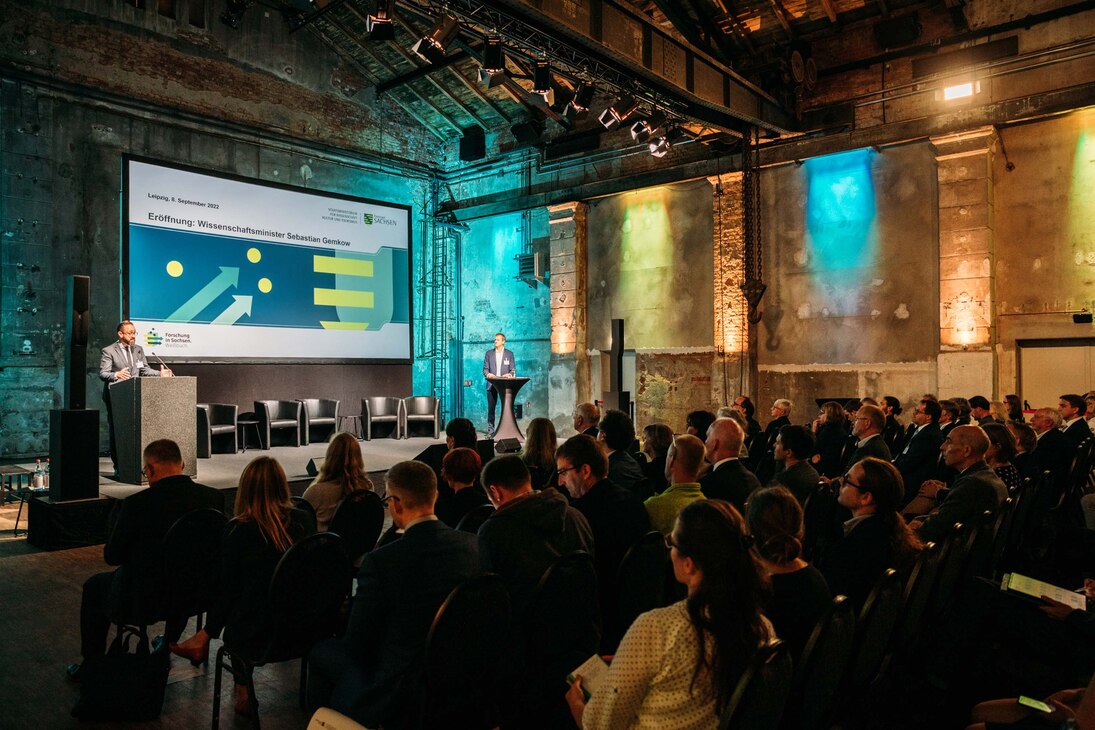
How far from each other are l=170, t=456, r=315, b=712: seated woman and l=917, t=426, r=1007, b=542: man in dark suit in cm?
289

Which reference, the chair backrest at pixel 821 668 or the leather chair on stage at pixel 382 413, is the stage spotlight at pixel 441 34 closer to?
the leather chair on stage at pixel 382 413

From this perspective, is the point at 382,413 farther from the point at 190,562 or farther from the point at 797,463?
the point at 190,562

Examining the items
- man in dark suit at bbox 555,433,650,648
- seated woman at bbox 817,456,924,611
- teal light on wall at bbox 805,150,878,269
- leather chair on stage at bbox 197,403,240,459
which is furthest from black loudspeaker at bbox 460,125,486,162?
seated woman at bbox 817,456,924,611

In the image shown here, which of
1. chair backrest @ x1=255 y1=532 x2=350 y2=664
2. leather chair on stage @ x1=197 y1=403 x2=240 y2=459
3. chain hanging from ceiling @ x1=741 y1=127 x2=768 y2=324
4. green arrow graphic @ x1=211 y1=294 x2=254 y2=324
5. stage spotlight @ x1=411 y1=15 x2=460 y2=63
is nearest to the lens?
chair backrest @ x1=255 y1=532 x2=350 y2=664

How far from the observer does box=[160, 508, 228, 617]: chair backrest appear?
3.13 meters

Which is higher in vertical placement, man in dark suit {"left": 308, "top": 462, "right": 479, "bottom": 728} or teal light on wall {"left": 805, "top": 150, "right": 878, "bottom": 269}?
teal light on wall {"left": 805, "top": 150, "right": 878, "bottom": 269}

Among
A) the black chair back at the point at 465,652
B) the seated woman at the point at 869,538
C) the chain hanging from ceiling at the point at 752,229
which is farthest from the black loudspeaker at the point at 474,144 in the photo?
the black chair back at the point at 465,652

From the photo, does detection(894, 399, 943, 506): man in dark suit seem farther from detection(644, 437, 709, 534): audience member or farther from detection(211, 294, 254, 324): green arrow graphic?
detection(211, 294, 254, 324): green arrow graphic

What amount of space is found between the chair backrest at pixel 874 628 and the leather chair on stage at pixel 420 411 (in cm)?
985

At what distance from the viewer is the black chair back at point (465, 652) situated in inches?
82.7

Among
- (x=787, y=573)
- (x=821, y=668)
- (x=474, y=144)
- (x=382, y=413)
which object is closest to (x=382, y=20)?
(x=382, y=413)

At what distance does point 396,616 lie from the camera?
7.21 feet

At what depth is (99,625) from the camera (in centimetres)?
333

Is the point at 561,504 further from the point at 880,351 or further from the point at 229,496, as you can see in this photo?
the point at 880,351
